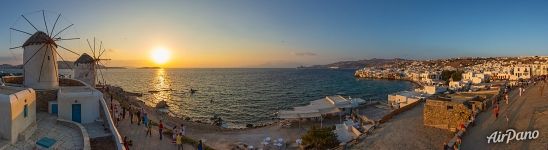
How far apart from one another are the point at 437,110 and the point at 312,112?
1163 centimetres

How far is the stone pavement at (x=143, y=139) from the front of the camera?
55.6 ft

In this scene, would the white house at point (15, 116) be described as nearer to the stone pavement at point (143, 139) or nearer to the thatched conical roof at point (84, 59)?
the stone pavement at point (143, 139)

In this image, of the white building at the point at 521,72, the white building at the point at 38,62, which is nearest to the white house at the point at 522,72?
the white building at the point at 521,72

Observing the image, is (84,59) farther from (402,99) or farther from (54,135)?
(402,99)

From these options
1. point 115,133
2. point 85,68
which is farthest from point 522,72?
point 115,133

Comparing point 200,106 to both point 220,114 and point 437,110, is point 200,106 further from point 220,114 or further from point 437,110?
point 437,110

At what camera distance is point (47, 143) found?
1333 cm

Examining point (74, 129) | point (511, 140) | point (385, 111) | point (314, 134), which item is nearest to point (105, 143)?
point (74, 129)

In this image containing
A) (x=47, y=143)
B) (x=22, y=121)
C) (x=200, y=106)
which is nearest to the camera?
(x=47, y=143)

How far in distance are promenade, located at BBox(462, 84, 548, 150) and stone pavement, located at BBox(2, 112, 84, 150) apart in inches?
646

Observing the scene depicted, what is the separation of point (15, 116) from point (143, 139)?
575cm

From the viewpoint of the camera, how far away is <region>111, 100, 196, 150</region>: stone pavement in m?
16.9

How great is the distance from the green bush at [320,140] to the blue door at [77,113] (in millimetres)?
12599

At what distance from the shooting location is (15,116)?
13734mm
